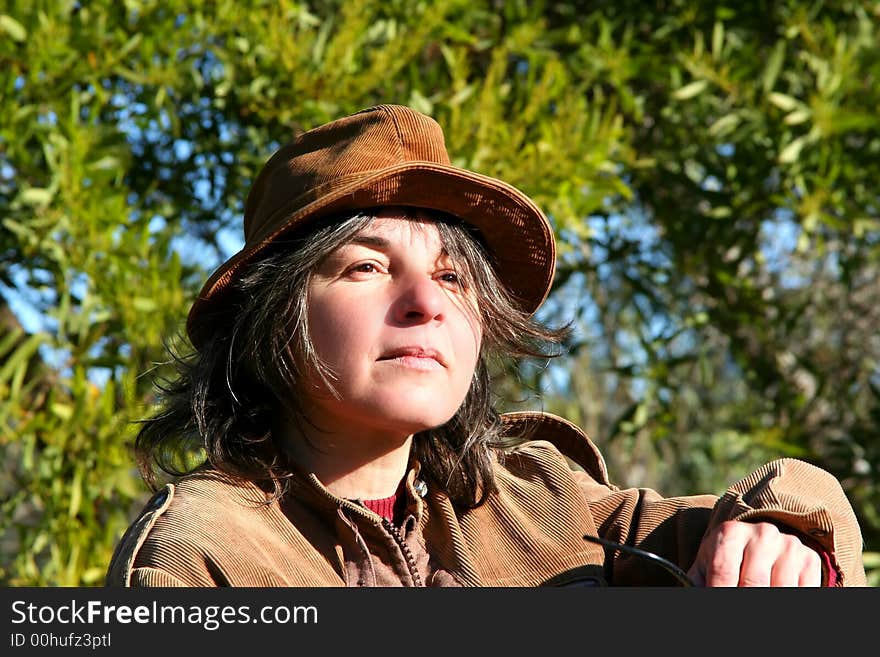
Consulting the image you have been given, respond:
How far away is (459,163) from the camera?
2.74 meters

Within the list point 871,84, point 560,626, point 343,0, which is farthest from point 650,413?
point 560,626

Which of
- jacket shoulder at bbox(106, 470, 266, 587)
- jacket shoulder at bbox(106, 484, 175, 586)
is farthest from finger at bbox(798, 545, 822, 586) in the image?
jacket shoulder at bbox(106, 484, 175, 586)

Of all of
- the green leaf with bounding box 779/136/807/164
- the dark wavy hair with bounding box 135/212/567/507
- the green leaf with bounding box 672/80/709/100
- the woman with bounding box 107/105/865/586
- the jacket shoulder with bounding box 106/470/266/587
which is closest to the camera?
the jacket shoulder with bounding box 106/470/266/587

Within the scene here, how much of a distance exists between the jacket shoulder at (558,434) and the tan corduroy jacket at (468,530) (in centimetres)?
7

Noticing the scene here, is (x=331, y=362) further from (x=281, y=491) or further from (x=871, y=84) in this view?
(x=871, y=84)

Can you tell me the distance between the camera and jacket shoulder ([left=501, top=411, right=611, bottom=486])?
6.44 ft

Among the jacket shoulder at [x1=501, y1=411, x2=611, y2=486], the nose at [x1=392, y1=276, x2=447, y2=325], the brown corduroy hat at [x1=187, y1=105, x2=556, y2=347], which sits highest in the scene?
the brown corduroy hat at [x1=187, y1=105, x2=556, y2=347]

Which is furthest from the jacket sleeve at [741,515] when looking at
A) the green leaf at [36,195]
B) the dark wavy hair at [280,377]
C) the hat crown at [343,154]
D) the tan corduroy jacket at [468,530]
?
the green leaf at [36,195]

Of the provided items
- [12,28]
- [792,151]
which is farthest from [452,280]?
[792,151]

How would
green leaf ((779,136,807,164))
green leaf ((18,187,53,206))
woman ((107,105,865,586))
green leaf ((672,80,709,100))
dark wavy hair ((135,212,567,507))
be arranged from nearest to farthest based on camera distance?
1. woman ((107,105,865,586))
2. dark wavy hair ((135,212,567,507))
3. green leaf ((18,187,53,206))
4. green leaf ((779,136,807,164))
5. green leaf ((672,80,709,100))

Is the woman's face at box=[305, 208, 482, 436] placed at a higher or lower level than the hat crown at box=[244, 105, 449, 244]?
lower

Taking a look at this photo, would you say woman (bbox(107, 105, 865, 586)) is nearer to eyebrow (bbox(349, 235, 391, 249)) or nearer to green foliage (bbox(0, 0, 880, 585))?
eyebrow (bbox(349, 235, 391, 249))

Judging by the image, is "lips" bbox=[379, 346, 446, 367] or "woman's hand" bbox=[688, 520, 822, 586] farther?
"lips" bbox=[379, 346, 446, 367]

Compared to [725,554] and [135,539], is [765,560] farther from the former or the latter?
[135,539]
